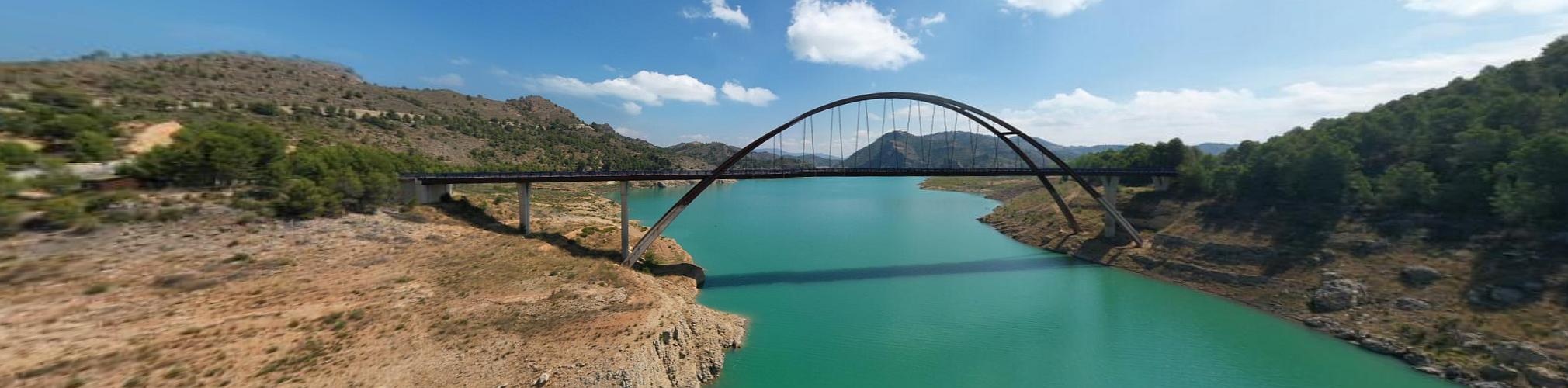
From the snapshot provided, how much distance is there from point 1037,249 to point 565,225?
40409 millimetres

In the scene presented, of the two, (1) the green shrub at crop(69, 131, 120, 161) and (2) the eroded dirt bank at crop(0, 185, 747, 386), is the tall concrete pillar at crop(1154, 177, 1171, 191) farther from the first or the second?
(1) the green shrub at crop(69, 131, 120, 161)

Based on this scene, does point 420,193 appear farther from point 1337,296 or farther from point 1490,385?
point 1337,296

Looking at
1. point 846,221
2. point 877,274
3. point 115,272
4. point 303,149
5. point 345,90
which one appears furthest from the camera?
point 345,90

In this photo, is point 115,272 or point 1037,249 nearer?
point 115,272

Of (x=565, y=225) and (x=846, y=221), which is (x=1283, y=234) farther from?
(x=565, y=225)

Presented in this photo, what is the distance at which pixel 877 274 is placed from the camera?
3319cm

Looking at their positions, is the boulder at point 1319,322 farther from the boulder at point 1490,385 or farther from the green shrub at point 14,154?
the green shrub at point 14,154

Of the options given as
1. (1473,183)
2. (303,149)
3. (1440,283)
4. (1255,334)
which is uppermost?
(303,149)

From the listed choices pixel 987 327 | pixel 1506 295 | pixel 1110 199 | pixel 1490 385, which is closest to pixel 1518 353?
pixel 1490 385

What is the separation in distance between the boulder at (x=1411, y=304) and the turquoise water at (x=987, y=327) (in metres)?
3.70

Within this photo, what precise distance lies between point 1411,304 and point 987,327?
63.4 feet

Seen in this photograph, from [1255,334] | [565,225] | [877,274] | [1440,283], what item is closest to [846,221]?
[877,274]

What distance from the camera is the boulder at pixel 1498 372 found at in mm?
16703

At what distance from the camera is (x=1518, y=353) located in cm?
1722
